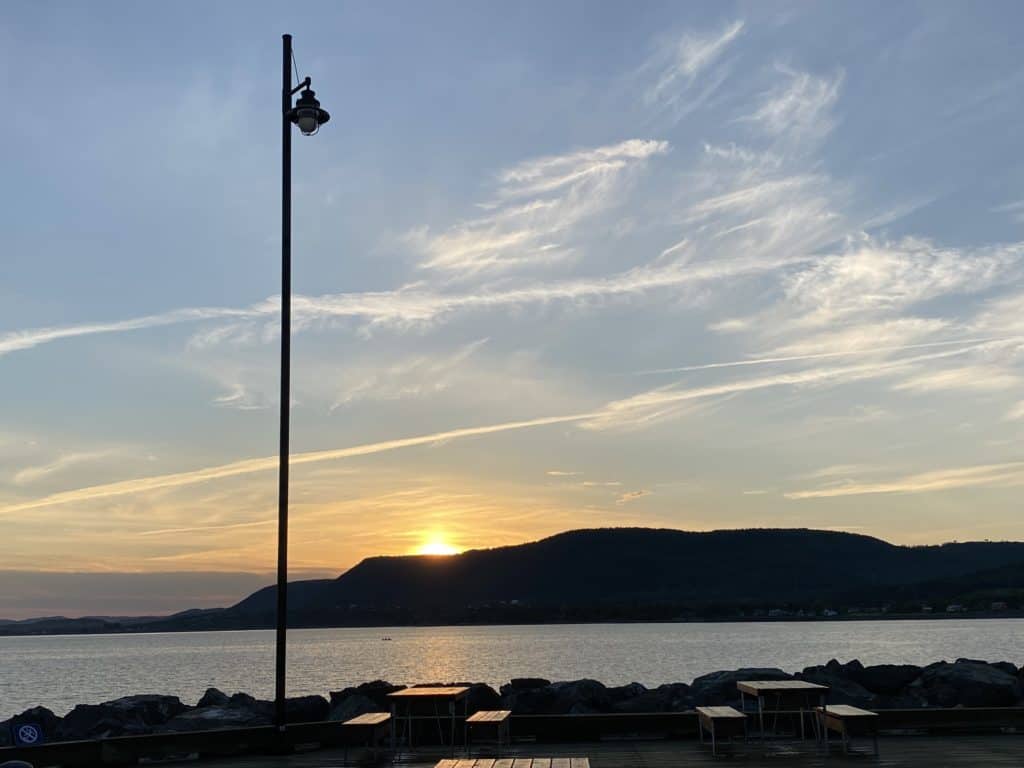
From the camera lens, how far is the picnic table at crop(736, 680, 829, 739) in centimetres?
1714

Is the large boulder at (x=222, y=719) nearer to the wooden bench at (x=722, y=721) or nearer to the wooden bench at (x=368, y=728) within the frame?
the wooden bench at (x=368, y=728)

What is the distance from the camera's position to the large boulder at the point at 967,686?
2708 centimetres

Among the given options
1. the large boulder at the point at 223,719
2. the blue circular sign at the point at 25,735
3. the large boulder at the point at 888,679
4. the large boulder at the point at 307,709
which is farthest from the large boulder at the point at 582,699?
the blue circular sign at the point at 25,735

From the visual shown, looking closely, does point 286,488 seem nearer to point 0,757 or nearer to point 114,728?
point 0,757

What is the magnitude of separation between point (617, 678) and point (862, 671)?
180 ft

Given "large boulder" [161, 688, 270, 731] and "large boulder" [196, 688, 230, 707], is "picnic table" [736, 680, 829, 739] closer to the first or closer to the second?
"large boulder" [161, 688, 270, 731]

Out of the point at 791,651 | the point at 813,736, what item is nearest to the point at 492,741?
the point at 813,736

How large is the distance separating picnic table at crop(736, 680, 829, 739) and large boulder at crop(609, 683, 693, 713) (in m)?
6.42

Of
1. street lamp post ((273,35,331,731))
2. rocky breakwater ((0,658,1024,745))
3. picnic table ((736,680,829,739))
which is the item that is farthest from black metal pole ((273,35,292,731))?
rocky breakwater ((0,658,1024,745))

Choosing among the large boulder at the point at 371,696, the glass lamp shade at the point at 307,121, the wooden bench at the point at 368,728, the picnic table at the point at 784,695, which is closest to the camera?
the wooden bench at the point at 368,728

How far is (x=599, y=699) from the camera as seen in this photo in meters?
28.2

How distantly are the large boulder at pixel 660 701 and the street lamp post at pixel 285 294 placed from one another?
10767 millimetres

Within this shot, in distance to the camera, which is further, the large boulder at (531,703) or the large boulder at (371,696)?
the large boulder at (531,703)

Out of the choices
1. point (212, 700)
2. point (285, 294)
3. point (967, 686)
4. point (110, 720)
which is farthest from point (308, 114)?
point (212, 700)
